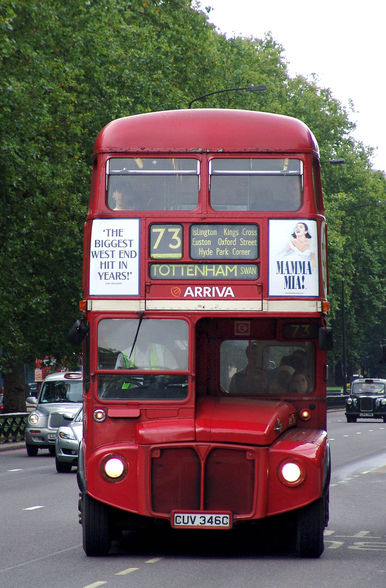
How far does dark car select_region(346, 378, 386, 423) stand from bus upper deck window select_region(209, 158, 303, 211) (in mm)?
39438

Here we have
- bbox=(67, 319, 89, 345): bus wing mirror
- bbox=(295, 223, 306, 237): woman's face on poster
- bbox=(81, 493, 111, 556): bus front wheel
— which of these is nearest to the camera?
bbox=(81, 493, 111, 556): bus front wheel

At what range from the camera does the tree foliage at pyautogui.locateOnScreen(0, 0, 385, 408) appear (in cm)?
3017

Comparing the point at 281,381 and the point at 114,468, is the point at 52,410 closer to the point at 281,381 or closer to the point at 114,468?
the point at 281,381

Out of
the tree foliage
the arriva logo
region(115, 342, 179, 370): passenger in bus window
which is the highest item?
the tree foliage

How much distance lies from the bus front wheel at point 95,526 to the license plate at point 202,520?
2.50 feet

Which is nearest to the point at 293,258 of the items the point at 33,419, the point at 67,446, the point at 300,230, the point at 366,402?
the point at 300,230

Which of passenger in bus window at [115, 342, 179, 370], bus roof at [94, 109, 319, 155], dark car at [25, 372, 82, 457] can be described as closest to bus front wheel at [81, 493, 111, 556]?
passenger in bus window at [115, 342, 179, 370]

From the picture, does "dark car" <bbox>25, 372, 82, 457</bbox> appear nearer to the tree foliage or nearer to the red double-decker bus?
the tree foliage

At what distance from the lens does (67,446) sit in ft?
73.4

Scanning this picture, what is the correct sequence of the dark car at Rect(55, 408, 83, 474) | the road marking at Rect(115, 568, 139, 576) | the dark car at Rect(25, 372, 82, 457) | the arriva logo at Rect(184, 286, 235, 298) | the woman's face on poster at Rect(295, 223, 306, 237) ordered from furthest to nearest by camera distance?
the dark car at Rect(25, 372, 82, 457) → the dark car at Rect(55, 408, 83, 474) → the woman's face on poster at Rect(295, 223, 306, 237) → the arriva logo at Rect(184, 286, 235, 298) → the road marking at Rect(115, 568, 139, 576)

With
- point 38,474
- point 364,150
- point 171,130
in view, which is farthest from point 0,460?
point 364,150

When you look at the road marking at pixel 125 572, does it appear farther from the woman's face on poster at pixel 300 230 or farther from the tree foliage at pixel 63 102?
the tree foliage at pixel 63 102

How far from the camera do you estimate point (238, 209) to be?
11297mm

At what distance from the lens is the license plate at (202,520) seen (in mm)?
10242
